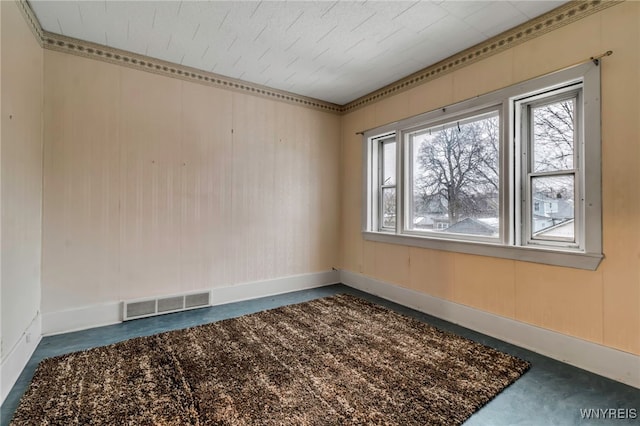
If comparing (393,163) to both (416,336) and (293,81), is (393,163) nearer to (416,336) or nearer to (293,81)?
(293,81)

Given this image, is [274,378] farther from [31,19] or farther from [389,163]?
[31,19]

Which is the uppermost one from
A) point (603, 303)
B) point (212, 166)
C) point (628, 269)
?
point (212, 166)

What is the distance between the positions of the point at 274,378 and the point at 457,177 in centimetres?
273

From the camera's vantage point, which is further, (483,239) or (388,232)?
(388,232)

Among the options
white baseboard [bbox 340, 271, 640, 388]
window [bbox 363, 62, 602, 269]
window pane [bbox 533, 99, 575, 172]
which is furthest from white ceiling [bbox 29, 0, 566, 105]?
white baseboard [bbox 340, 271, 640, 388]

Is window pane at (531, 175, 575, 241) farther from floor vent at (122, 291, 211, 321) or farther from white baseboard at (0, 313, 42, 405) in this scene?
white baseboard at (0, 313, 42, 405)

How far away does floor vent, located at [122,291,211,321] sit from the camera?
316cm

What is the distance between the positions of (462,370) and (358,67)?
10.4ft

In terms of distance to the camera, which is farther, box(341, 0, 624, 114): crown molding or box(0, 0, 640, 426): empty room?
box(341, 0, 624, 114): crown molding

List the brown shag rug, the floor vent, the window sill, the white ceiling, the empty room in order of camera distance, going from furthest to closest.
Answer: the floor vent < the white ceiling < the window sill < the empty room < the brown shag rug

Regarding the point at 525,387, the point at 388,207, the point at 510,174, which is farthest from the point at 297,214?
the point at 525,387

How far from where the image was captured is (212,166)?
3.68 m

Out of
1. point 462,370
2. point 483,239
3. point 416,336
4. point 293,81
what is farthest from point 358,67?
point 462,370

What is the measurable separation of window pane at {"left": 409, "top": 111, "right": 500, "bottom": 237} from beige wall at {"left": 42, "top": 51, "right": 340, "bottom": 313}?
1606mm
